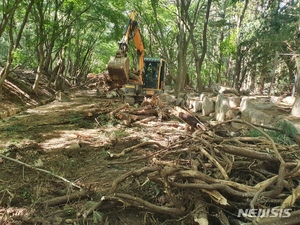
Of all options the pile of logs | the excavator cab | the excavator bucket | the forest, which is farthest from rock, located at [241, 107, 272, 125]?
the excavator cab

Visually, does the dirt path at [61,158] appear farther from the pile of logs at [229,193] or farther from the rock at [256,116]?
the rock at [256,116]

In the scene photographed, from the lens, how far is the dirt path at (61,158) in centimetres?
293

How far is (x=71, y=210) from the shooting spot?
2865 millimetres

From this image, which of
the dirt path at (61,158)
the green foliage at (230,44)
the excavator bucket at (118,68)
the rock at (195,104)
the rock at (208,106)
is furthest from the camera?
the green foliage at (230,44)

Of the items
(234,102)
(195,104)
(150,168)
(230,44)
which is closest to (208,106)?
(234,102)

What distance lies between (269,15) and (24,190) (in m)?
15.0

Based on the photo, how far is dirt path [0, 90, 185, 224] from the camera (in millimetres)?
2928

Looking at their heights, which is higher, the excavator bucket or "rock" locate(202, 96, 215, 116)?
the excavator bucket

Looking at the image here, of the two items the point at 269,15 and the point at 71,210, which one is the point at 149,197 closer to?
the point at 71,210

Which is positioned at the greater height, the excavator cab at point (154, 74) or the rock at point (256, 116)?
the excavator cab at point (154, 74)

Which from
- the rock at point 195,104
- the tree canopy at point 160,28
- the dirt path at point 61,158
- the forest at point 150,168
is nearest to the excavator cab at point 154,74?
the tree canopy at point 160,28

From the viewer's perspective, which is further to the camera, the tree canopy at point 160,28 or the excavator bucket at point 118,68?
the tree canopy at point 160,28

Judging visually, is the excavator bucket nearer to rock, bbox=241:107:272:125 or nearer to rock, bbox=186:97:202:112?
rock, bbox=241:107:272:125

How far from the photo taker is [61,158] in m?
4.59
